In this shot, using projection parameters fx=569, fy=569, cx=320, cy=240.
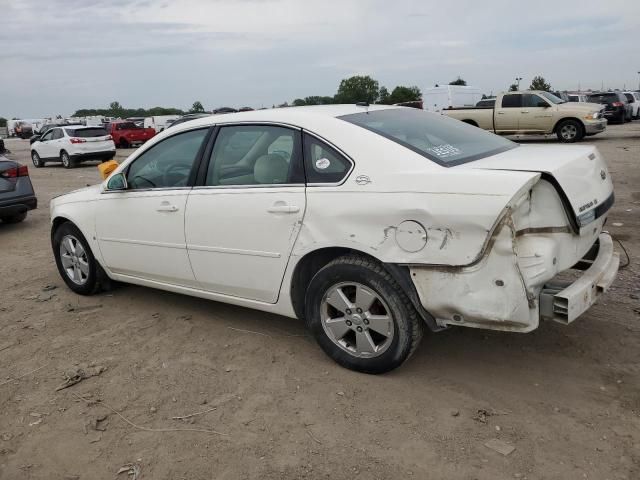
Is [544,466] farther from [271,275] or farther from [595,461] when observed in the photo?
[271,275]

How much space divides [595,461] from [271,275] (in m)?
2.07

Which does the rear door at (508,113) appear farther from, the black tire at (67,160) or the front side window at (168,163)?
the front side window at (168,163)

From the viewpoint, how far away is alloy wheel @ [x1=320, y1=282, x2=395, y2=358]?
329 cm

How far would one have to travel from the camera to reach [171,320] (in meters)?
4.60

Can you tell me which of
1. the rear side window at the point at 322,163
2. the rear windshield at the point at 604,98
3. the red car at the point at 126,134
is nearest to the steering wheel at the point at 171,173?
the rear side window at the point at 322,163

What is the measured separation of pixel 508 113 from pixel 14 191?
15.2 metres

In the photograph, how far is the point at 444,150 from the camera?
340 cm

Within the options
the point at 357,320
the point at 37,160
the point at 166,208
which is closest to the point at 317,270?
the point at 357,320

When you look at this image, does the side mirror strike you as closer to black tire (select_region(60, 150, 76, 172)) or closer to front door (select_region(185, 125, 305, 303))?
front door (select_region(185, 125, 305, 303))

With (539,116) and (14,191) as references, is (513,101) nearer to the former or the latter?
(539,116)

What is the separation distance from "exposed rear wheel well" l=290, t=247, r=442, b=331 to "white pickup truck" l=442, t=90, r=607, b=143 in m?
15.8

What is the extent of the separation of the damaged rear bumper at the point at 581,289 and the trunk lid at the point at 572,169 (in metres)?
0.30

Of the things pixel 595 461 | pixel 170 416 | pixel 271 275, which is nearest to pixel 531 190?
pixel 595 461

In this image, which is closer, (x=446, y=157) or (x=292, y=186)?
(x=446, y=157)
